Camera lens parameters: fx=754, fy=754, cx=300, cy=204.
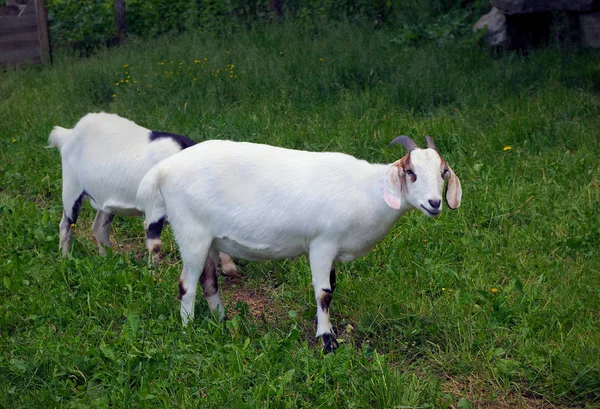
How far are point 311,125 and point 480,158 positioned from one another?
64.8 inches

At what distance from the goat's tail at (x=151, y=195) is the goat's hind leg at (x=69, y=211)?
3.55 feet

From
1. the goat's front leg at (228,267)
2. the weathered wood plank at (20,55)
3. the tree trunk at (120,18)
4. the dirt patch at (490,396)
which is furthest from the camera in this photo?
the tree trunk at (120,18)

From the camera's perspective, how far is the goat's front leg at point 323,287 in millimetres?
4090

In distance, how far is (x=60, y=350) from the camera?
13.2 ft

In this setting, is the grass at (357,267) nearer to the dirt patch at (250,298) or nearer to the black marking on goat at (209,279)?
the dirt patch at (250,298)

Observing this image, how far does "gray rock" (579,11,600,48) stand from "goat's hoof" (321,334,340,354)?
612cm

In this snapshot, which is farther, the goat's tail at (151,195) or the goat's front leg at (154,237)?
the goat's front leg at (154,237)

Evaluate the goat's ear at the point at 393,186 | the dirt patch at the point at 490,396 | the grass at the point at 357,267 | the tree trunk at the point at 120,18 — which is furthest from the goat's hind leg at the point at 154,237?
the tree trunk at the point at 120,18

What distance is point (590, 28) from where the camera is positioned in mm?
8750

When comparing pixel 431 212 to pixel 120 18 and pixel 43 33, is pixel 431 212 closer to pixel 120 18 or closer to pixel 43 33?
pixel 43 33

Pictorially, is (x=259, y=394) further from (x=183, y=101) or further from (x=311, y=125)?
(x=183, y=101)

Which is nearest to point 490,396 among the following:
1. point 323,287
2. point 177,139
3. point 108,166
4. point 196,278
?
point 323,287

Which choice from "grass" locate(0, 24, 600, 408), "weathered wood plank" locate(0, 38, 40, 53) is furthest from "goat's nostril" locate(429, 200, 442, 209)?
"weathered wood plank" locate(0, 38, 40, 53)

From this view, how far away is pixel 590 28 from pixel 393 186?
19.7ft
